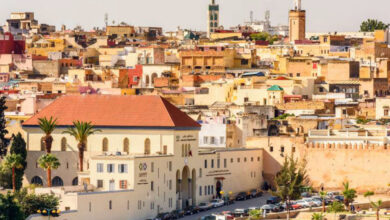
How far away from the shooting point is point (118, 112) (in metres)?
76.0

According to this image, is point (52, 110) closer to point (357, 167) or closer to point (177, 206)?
point (177, 206)

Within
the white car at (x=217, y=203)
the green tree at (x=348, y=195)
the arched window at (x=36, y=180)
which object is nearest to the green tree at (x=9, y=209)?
the arched window at (x=36, y=180)

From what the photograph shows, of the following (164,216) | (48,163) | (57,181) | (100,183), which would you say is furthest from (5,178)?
(164,216)

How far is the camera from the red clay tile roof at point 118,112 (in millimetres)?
74438

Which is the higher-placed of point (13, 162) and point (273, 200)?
point (13, 162)

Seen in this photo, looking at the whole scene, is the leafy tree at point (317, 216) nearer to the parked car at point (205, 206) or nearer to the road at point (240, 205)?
the road at point (240, 205)

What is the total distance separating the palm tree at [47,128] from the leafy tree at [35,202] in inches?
384

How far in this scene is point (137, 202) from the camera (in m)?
68.3

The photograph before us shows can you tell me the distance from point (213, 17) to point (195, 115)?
255ft

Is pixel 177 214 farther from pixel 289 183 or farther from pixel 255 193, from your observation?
pixel 255 193

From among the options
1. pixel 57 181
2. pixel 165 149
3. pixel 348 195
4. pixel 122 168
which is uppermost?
pixel 165 149

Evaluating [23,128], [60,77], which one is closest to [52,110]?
[23,128]

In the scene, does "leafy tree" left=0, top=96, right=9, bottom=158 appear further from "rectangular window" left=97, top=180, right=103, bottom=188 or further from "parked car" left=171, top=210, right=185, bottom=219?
"parked car" left=171, top=210, right=185, bottom=219

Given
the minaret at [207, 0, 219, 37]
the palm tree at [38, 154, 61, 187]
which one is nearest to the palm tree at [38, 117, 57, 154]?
the palm tree at [38, 154, 61, 187]
